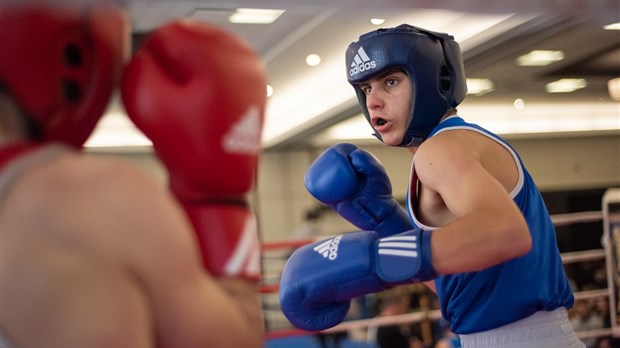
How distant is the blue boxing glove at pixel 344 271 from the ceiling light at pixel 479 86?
5.63 meters

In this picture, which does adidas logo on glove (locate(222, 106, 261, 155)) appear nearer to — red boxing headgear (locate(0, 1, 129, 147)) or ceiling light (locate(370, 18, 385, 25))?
red boxing headgear (locate(0, 1, 129, 147))

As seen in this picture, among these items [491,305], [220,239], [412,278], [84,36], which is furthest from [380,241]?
[84,36]

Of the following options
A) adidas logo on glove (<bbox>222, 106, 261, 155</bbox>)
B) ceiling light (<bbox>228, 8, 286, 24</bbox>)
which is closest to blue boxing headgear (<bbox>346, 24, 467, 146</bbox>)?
adidas logo on glove (<bbox>222, 106, 261, 155</bbox>)

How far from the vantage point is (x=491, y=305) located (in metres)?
1.72

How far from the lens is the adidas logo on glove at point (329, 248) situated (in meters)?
1.60

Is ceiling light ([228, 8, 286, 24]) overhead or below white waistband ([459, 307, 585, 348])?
below

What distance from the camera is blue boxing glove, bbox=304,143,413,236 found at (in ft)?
6.14

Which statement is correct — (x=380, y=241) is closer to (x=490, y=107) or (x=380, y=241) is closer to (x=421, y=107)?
(x=421, y=107)

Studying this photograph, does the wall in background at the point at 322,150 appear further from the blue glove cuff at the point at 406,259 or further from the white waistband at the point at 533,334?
the blue glove cuff at the point at 406,259

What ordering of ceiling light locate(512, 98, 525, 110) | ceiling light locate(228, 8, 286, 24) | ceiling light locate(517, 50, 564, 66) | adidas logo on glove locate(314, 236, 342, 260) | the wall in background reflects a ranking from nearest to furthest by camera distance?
adidas logo on glove locate(314, 236, 342, 260), ceiling light locate(228, 8, 286, 24), ceiling light locate(517, 50, 564, 66), ceiling light locate(512, 98, 525, 110), the wall in background

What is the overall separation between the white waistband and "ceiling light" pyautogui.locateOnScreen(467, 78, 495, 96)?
5.52 m

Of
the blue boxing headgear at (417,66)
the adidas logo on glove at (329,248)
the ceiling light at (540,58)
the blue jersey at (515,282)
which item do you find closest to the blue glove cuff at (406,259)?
the adidas logo on glove at (329,248)

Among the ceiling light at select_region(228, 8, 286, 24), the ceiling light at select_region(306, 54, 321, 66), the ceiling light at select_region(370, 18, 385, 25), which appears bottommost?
the ceiling light at select_region(306, 54, 321, 66)

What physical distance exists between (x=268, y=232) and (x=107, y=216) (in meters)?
8.82
